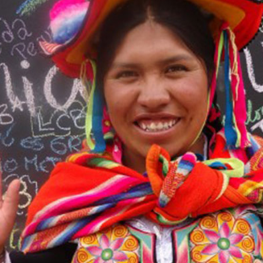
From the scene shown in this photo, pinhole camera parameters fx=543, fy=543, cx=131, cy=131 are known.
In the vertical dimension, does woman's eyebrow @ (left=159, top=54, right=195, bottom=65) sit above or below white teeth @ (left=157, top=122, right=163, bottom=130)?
above

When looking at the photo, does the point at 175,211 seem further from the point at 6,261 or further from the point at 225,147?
the point at 6,261

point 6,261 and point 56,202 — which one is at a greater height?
point 56,202

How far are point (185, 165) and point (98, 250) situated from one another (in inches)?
11.6

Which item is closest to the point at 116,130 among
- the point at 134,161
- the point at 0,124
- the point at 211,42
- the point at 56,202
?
the point at 134,161

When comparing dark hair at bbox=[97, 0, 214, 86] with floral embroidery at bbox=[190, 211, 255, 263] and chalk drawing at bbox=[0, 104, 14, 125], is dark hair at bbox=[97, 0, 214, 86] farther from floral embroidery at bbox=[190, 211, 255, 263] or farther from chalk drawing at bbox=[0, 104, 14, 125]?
chalk drawing at bbox=[0, 104, 14, 125]

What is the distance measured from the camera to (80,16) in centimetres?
145

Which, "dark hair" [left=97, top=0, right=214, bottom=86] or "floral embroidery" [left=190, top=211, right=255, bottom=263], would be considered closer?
"floral embroidery" [left=190, top=211, right=255, bottom=263]

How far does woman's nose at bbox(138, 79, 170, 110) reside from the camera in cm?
128

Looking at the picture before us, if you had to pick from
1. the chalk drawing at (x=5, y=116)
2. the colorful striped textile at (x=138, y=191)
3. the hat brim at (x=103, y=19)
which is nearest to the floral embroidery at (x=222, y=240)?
the colorful striped textile at (x=138, y=191)

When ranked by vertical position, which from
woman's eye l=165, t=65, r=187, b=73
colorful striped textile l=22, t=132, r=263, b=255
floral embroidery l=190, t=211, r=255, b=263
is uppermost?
woman's eye l=165, t=65, r=187, b=73

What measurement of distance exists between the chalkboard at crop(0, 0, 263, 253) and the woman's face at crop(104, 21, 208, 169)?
1282 millimetres

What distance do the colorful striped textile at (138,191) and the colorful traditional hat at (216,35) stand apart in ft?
0.22

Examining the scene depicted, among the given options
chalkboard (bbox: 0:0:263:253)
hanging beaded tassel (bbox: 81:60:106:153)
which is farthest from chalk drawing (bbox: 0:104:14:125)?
hanging beaded tassel (bbox: 81:60:106:153)

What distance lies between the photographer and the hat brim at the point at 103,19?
1.39 m
